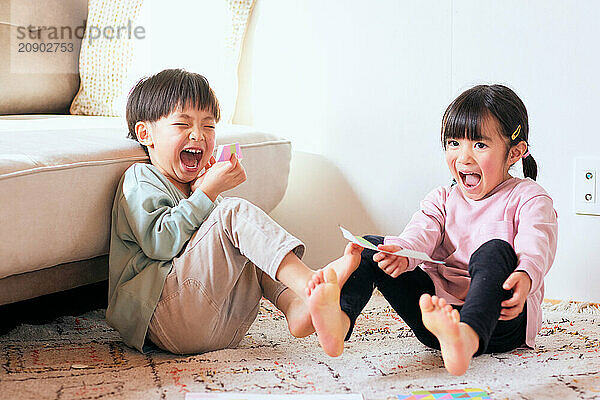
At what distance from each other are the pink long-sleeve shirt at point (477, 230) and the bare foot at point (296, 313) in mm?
199

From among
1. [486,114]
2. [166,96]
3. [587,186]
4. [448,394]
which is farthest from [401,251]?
[587,186]

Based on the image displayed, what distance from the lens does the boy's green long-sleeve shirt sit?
4.13ft

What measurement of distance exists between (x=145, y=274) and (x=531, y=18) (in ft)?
A: 3.47

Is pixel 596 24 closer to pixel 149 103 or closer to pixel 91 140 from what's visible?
pixel 149 103

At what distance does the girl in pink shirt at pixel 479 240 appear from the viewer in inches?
45.5

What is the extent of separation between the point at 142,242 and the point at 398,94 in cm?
84

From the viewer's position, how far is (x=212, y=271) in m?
1.23

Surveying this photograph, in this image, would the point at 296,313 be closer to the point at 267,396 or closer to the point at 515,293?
the point at 267,396

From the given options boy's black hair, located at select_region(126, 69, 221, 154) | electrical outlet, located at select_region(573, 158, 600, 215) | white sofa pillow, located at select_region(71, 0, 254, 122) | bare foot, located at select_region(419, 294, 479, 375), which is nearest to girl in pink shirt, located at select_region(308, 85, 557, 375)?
bare foot, located at select_region(419, 294, 479, 375)

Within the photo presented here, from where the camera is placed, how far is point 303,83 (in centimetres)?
195

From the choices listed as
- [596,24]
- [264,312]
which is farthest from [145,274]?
[596,24]

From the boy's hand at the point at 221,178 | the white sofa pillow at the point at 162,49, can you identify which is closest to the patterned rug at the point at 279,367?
the boy's hand at the point at 221,178

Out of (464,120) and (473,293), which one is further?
(464,120)

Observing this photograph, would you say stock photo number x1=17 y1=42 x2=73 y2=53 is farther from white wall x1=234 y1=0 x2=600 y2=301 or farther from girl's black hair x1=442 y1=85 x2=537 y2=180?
girl's black hair x1=442 y1=85 x2=537 y2=180
